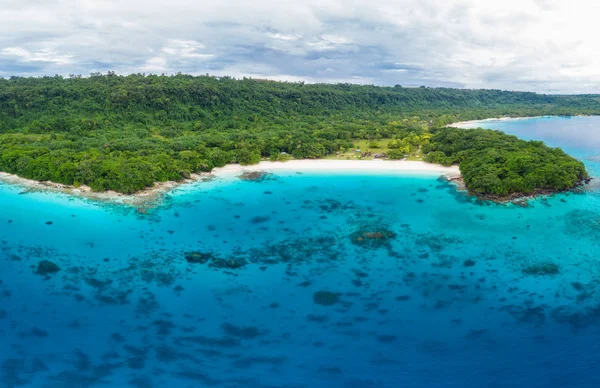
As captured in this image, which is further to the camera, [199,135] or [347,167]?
[199,135]

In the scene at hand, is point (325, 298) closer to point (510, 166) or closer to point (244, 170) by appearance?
point (510, 166)

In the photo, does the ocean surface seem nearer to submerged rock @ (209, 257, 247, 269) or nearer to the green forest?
submerged rock @ (209, 257, 247, 269)

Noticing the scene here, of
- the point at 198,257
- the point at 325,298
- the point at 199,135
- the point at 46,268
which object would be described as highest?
the point at 199,135

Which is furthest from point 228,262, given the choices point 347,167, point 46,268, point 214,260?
point 347,167

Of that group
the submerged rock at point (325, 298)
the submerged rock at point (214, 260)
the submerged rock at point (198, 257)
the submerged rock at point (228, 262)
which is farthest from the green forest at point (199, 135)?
the submerged rock at point (325, 298)

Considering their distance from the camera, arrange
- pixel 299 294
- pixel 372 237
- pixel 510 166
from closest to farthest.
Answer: pixel 299 294
pixel 372 237
pixel 510 166

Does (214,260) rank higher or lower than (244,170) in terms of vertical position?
lower

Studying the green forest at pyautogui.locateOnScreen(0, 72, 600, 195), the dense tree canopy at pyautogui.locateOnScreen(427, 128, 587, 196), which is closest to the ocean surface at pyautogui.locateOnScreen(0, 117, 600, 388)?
the dense tree canopy at pyautogui.locateOnScreen(427, 128, 587, 196)

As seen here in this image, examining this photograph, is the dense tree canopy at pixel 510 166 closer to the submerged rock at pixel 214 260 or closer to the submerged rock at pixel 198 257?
the submerged rock at pixel 214 260
